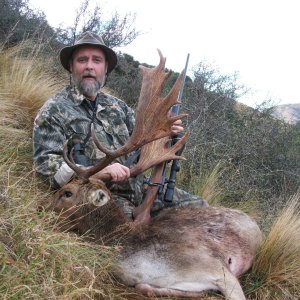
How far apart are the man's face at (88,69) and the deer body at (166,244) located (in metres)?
1.53

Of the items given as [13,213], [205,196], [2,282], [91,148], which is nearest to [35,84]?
[91,148]

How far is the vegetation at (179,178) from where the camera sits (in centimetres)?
294

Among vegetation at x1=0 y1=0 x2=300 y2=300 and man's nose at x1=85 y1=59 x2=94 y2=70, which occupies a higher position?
man's nose at x1=85 y1=59 x2=94 y2=70

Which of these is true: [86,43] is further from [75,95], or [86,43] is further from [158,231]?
[158,231]

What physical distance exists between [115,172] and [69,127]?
3.33 feet

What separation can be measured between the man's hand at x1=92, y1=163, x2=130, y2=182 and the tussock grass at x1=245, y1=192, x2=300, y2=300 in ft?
5.22

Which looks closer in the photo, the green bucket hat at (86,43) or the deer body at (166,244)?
the deer body at (166,244)

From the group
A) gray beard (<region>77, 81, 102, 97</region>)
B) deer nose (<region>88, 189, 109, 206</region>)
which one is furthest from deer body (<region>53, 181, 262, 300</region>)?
gray beard (<region>77, 81, 102, 97</region>)

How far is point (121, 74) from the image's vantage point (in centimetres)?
1077

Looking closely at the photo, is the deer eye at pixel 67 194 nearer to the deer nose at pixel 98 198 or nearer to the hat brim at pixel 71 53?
the deer nose at pixel 98 198

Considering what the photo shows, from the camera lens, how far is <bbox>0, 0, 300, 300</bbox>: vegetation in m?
2.94

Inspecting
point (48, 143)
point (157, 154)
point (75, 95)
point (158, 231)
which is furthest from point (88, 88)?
point (158, 231)

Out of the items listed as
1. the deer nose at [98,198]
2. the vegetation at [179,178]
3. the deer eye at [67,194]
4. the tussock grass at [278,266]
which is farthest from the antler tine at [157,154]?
the tussock grass at [278,266]

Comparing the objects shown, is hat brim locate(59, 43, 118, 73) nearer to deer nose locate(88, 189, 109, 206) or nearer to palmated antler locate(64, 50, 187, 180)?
palmated antler locate(64, 50, 187, 180)
